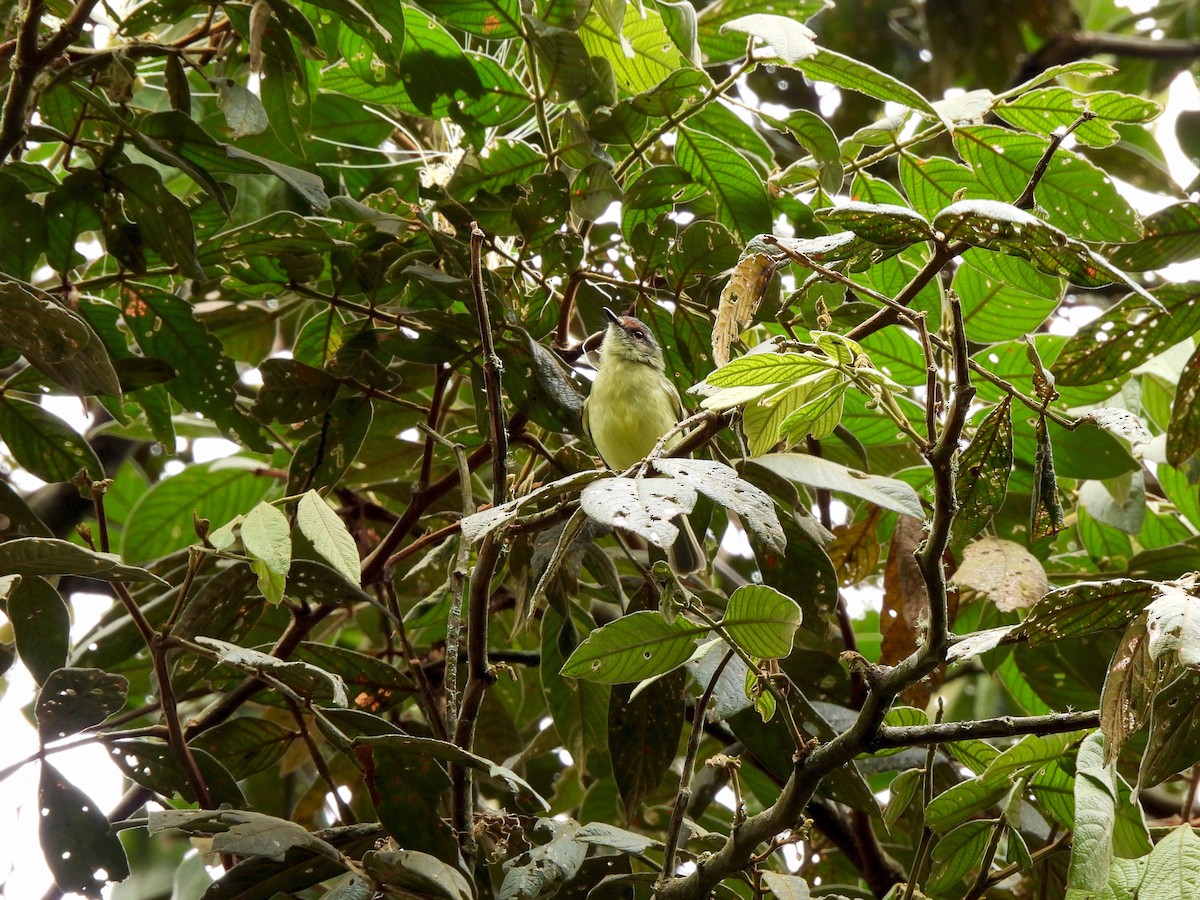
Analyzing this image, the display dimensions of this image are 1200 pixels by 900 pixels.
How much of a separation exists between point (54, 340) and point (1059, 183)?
5.05 ft

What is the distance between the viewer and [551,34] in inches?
78.2

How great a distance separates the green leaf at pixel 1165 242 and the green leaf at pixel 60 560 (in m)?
1.66

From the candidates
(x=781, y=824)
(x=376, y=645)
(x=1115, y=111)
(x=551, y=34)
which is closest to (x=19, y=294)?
(x=551, y=34)

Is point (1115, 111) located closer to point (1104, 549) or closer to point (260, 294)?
point (1104, 549)

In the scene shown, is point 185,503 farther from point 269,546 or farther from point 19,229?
point 269,546

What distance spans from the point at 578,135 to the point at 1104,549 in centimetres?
163

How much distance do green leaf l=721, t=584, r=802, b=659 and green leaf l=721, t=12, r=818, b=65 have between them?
0.78 metres

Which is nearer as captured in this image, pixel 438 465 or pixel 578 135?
pixel 578 135

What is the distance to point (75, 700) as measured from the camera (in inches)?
67.7

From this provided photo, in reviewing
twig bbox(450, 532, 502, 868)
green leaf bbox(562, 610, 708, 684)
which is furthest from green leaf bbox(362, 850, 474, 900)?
green leaf bbox(562, 610, 708, 684)

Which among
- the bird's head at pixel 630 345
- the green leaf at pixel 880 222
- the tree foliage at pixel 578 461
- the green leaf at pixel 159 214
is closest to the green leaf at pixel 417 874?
the tree foliage at pixel 578 461

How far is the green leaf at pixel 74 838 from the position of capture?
5.74 ft

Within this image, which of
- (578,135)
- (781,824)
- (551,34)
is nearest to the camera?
(781,824)

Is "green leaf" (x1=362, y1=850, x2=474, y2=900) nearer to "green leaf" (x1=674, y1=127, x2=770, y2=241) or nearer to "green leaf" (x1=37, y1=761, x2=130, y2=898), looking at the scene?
"green leaf" (x1=37, y1=761, x2=130, y2=898)
